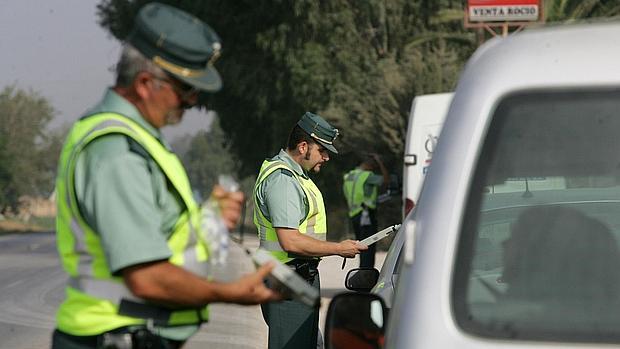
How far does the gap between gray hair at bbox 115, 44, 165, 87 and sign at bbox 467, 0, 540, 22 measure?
18115 mm

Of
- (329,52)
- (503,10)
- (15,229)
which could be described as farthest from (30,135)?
(503,10)

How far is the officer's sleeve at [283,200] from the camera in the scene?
7047 millimetres

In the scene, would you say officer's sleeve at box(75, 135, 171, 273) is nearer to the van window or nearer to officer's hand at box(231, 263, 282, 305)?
officer's hand at box(231, 263, 282, 305)

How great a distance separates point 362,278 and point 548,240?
3.43 metres

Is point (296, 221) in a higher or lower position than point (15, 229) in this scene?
higher

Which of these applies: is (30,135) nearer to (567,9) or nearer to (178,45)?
(567,9)

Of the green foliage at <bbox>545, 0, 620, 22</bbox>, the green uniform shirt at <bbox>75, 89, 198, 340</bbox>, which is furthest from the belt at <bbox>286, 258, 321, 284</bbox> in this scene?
the green foliage at <bbox>545, 0, 620, 22</bbox>

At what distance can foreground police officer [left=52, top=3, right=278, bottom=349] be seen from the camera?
363 centimetres

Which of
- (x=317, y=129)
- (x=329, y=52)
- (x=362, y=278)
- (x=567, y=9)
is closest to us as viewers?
Result: (x=362, y=278)

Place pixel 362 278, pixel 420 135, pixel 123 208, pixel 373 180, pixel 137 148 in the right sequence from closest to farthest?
pixel 123 208 → pixel 137 148 → pixel 362 278 → pixel 420 135 → pixel 373 180

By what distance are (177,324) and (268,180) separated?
131 inches

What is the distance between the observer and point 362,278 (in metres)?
6.89

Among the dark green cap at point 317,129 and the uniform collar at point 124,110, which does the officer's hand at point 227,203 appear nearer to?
the uniform collar at point 124,110

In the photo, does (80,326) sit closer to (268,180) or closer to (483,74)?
(483,74)
